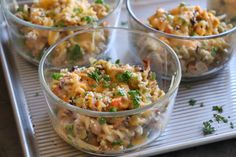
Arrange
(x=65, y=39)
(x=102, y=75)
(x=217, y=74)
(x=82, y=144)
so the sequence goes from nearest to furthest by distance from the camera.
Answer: (x=82, y=144), (x=102, y=75), (x=65, y=39), (x=217, y=74)

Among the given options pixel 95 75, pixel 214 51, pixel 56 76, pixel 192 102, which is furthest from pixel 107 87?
pixel 214 51

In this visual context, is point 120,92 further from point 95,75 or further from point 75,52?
point 75,52

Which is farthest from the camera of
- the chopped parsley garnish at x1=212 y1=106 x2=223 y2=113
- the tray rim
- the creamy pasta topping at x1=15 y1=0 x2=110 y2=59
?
the creamy pasta topping at x1=15 y1=0 x2=110 y2=59

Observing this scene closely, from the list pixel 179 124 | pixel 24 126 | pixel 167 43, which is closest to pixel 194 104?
pixel 179 124

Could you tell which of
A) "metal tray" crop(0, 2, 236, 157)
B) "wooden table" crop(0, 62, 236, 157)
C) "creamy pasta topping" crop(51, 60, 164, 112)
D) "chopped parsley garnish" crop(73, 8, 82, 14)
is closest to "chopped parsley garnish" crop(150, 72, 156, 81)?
"creamy pasta topping" crop(51, 60, 164, 112)

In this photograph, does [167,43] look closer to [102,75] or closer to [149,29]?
[149,29]

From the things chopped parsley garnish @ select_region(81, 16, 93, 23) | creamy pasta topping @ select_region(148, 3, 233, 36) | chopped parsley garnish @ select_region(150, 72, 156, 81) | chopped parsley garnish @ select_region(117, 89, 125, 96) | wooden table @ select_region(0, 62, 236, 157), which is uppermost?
chopped parsley garnish @ select_region(81, 16, 93, 23)

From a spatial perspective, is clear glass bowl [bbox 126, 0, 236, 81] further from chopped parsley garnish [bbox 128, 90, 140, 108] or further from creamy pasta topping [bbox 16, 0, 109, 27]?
chopped parsley garnish [bbox 128, 90, 140, 108]
